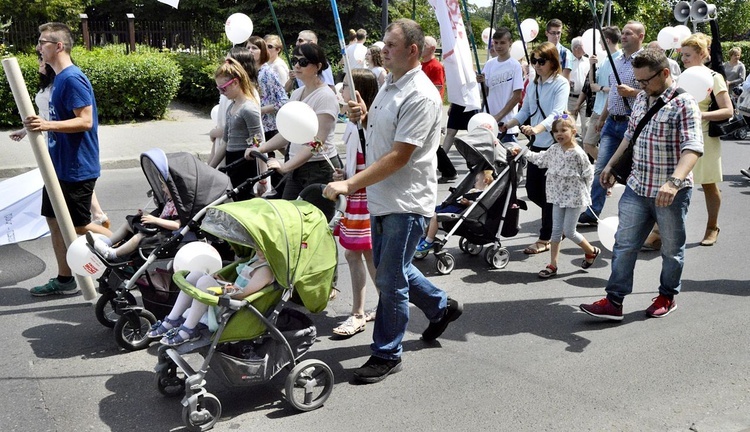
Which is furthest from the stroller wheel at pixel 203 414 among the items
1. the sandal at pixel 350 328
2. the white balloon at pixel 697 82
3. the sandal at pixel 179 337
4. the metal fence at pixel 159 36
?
the metal fence at pixel 159 36

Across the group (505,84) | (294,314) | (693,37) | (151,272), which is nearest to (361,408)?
(294,314)

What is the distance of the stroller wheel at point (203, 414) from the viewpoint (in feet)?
13.1

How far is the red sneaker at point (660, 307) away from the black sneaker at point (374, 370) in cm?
207

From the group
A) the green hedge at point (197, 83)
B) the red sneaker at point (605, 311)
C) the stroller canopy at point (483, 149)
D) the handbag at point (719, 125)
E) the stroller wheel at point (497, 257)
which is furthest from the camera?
the green hedge at point (197, 83)

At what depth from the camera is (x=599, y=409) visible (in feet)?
14.4

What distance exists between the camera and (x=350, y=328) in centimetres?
537

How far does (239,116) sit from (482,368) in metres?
2.79

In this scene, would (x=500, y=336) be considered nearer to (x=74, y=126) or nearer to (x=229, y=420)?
(x=229, y=420)

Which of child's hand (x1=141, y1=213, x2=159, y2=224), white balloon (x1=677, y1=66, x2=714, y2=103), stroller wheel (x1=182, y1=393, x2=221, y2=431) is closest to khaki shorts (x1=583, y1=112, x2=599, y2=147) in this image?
white balloon (x1=677, y1=66, x2=714, y2=103)

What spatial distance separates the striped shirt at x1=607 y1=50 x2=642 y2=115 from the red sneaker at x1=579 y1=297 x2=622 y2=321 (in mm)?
2619

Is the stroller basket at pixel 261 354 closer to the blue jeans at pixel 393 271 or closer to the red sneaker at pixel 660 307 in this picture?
the blue jeans at pixel 393 271

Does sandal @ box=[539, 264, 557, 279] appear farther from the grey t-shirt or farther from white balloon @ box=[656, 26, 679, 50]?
white balloon @ box=[656, 26, 679, 50]

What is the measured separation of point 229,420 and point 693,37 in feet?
16.8

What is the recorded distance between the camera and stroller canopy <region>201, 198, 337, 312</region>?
4168mm
